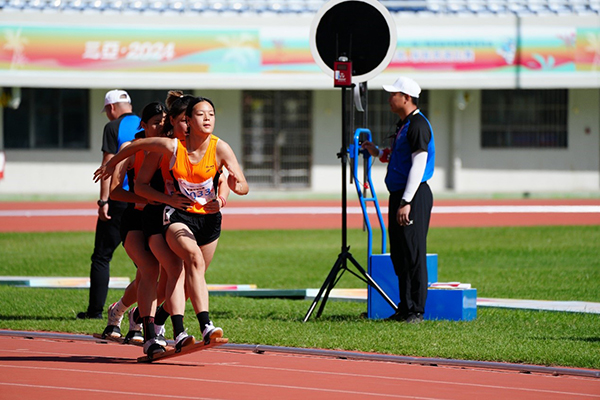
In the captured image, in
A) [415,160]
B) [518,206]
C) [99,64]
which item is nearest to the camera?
[415,160]

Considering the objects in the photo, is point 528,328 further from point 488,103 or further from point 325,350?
point 488,103

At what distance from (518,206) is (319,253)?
10.4 meters

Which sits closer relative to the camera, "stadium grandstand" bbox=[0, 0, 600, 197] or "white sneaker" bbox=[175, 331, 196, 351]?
"white sneaker" bbox=[175, 331, 196, 351]

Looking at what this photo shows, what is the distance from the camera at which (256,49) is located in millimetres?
29781

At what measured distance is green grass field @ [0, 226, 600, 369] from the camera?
8391 millimetres

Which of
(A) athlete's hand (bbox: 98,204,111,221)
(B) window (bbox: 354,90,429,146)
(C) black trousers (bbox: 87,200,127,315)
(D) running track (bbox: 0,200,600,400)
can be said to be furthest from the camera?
(B) window (bbox: 354,90,429,146)

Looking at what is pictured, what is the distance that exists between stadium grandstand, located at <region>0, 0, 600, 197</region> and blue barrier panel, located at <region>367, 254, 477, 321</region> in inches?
776

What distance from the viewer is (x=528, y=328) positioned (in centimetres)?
930

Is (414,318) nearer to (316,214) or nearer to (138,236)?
(138,236)

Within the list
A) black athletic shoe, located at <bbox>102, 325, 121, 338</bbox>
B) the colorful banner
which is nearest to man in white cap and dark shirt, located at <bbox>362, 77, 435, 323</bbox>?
black athletic shoe, located at <bbox>102, 325, 121, 338</bbox>

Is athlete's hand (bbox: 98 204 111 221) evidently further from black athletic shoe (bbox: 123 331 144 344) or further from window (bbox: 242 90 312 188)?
window (bbox: 242 90 312 188)

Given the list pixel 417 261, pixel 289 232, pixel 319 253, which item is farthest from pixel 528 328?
pixel 289 232

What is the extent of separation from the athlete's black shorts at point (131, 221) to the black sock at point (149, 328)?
28.3 inches

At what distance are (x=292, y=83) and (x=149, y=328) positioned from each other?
22.5m
